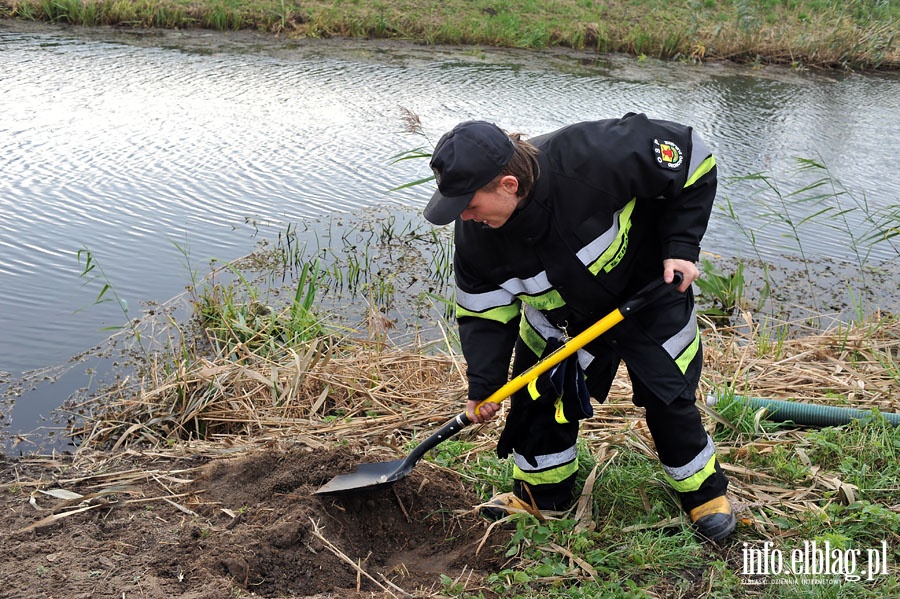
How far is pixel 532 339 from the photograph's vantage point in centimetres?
321

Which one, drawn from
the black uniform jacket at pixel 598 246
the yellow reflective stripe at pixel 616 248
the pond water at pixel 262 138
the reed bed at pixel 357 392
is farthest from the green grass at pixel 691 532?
the pond water at pixel 262 138

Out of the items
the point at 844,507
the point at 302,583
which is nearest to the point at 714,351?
the point at 844,507

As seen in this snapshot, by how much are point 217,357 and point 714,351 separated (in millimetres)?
2745

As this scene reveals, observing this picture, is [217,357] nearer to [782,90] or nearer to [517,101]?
[517,101]

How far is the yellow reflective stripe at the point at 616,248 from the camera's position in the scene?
284 centimetres

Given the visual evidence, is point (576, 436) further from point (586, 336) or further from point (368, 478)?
point (368, 478)

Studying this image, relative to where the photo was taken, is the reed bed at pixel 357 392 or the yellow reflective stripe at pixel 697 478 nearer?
the yellow reflective stripe at pixel 697 478

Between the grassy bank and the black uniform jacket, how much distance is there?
1123 centimetres

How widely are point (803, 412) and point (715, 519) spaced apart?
1034mm

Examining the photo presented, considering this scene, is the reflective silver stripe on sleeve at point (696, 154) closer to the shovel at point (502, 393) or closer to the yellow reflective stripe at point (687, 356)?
the shovel at point (502, 393)

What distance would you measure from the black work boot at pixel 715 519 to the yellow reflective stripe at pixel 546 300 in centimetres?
90

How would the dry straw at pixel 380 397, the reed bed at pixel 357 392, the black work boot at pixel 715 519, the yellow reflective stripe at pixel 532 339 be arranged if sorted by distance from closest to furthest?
1. the black work boot at pixel 715 519
2. the yellow reflective stripe at pixel 532 339
3. the dry straw at pixel 380 397
4. the reed bed at pixel 357 392

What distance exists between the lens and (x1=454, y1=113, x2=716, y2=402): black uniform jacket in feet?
9.02

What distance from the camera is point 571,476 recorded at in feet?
10.8
